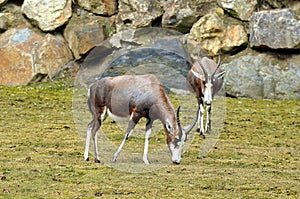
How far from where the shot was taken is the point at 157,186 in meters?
8.84

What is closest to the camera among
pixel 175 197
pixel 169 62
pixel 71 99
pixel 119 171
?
pixel 175 197

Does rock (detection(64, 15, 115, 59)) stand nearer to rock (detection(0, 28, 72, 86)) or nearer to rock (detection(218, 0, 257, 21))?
rock (detection(0, 28, 72, 86))

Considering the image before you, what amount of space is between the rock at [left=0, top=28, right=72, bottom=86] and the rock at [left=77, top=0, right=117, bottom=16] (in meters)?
1.47

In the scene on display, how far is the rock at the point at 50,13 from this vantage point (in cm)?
2286

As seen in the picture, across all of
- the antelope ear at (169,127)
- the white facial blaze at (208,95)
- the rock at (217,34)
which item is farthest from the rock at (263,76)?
the antelope ear at (169,127)

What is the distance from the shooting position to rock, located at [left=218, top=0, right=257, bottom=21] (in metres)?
21.5

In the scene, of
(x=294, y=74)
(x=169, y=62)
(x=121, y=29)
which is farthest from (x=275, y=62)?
(x=121, y=29)

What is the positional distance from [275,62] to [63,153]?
10791 millimetres

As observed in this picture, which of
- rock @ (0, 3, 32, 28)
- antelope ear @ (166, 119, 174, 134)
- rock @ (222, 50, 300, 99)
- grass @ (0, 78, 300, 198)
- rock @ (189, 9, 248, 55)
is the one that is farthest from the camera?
rock @ (0, 3, 32, 28)

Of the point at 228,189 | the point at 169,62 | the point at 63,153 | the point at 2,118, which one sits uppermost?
the point at 228,189

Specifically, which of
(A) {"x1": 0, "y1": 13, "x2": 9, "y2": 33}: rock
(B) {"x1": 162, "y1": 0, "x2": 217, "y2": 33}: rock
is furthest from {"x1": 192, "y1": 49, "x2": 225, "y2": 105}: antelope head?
(A) {"x1": 0, "y1": 13, "x2": 9, "y2": 33}: rock

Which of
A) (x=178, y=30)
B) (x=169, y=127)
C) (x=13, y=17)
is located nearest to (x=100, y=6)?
(x=178, y=30)

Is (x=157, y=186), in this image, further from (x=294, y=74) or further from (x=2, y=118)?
(x=294, y=74)

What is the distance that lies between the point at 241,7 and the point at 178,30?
7.19ft
